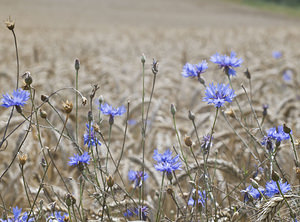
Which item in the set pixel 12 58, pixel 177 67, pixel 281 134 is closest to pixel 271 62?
pixel 177 67

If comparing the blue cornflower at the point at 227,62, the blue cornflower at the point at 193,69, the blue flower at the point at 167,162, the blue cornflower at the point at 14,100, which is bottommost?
the blue flower at the point at 167,162

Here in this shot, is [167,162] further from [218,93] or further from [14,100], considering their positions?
[14,100]

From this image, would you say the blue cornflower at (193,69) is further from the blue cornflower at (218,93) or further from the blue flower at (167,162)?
the blue flower at (167,162)

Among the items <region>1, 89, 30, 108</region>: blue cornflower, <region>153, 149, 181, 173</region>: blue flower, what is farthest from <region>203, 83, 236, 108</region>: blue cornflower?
<region>1, 89, 30, 108</region>: blue cornflower

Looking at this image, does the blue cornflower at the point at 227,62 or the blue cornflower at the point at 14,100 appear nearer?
the blue cornflower at the point at 14,100

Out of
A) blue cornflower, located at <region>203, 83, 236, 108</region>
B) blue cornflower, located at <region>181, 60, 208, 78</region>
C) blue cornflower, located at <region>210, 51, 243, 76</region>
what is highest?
blue cornflower, located at <region>210, 51, 243, 76</region>

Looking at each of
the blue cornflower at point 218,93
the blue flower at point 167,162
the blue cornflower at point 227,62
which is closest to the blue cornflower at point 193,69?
the blue cornflower at point 227,62

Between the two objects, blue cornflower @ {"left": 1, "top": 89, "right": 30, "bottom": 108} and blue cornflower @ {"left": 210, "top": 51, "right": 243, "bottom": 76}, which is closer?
blue cornflower @ {"left": 1, "top": 89, "right": 30, "bottom": 108}

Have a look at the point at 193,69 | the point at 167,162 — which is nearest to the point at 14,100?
the point at 167,162

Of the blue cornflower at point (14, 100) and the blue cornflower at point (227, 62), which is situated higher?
the blue cornflower at point (227, 62)

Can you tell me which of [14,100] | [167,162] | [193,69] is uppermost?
[193,69]

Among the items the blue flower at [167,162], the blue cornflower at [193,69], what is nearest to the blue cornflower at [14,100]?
the blue flower at [167,162]

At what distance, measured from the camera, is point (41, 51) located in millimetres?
6203

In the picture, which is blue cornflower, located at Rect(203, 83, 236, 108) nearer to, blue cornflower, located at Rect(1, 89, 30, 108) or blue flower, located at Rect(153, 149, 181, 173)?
blue flower, located at Rect(153, 149, 181, 173)
